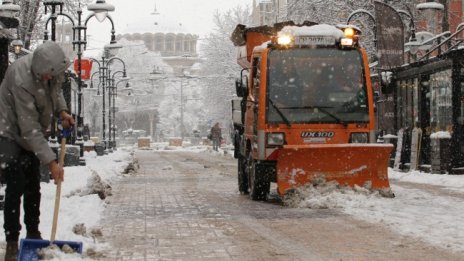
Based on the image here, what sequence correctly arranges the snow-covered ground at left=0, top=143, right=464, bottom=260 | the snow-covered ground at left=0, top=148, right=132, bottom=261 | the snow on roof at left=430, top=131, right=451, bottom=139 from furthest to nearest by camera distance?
the snow on roof at left=430, top=131, right=451, bottom=139 → the snow-covered ground at left=0, top=143, right=464, bottom=260 → the snow-covered ground at left=0, top=148, right=132, bottom=261

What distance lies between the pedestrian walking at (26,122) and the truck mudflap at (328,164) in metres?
6.53

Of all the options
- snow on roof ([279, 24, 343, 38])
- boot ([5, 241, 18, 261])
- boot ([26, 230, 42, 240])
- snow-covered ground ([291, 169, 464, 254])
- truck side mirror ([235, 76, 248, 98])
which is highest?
snow on roof ([279, 24, 343, 38])

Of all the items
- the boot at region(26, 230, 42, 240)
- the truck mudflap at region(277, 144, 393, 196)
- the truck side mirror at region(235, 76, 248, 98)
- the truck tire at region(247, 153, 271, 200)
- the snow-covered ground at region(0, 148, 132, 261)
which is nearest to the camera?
the boot at region(26, 230, 42, 240)

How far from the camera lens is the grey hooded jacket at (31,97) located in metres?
6.85

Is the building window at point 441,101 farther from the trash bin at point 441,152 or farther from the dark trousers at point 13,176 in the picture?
the dark trousers at point 13,176

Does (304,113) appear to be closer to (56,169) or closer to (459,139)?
(56,169)

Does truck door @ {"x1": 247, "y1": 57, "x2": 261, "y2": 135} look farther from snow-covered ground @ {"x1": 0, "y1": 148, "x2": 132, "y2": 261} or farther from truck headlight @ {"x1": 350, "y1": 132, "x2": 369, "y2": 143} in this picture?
snow-covered ground @ {"x1": 0, "y1": 148, "x2": 132, "y2": 261}

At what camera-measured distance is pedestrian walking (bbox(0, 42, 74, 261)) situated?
6.86 m

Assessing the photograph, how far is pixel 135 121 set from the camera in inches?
4678

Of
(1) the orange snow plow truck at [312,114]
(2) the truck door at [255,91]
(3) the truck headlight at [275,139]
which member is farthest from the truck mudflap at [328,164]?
(2) the truck door at [255,91]

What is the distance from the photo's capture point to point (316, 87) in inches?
552

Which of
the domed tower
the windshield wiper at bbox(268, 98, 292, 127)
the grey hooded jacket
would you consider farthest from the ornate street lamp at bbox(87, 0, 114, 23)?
the domed tower

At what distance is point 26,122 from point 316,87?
777 centimetres

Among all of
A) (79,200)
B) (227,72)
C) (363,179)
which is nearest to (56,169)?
(79,200)
